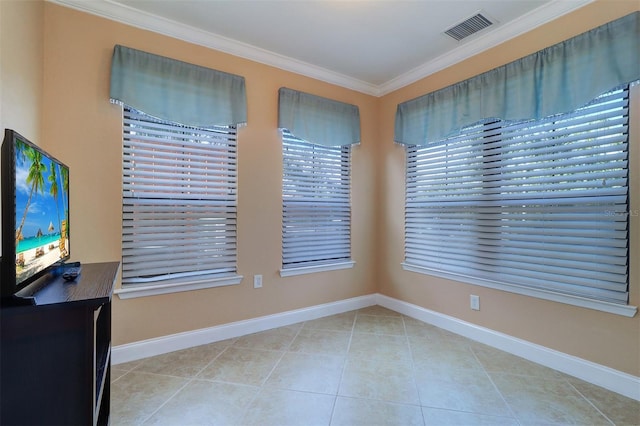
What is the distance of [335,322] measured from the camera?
10.0ft

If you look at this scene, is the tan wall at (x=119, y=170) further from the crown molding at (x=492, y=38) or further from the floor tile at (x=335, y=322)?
the crown molding at (x=492, y=38)

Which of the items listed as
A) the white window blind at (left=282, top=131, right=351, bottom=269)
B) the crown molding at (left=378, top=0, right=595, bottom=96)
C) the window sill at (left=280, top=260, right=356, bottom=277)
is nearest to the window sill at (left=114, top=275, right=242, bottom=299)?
the window sill at (left=280, top=260, right=356, bottom=277)

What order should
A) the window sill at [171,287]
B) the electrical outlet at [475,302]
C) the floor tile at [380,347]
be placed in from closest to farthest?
the window sill at [171,287] < the floor tile at [380,347] < the electrical outlet at [475,302]

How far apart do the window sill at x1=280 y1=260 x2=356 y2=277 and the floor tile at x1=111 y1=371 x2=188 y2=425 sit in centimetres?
127

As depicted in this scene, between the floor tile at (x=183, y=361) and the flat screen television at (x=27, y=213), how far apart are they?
1.13 metres

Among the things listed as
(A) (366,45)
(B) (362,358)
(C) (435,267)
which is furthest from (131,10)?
(C) (435,267)

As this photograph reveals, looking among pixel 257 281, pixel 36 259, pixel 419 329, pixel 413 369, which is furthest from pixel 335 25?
pixel 419 329

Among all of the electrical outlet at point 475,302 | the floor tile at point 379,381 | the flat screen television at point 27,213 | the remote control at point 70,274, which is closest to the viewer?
the flat screen television at point 27,213

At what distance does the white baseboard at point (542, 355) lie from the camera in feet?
6.12

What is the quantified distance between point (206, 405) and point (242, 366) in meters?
0.44

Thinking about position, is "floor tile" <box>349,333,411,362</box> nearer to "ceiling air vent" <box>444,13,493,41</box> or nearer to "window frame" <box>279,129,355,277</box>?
"window frame" <box>279,129,355,277</box>

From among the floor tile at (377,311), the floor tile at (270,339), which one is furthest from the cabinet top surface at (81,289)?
the floor tile at (377,311)

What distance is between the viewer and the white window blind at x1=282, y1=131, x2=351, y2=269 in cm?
302

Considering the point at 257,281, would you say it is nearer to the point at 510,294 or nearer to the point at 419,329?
the point at 419,329
